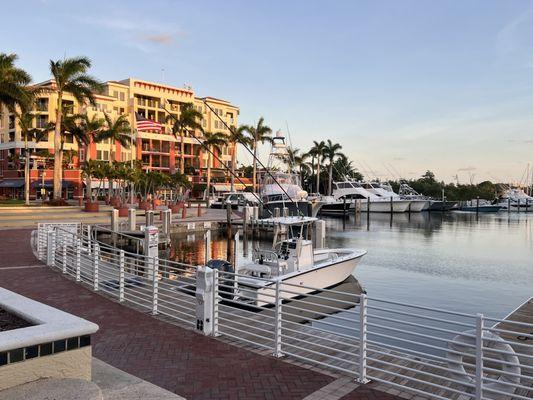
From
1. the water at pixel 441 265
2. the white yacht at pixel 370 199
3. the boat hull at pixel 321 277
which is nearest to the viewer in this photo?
the boat hull at pixel 321 277

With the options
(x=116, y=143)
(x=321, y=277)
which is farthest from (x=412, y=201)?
(x=321, y=277)

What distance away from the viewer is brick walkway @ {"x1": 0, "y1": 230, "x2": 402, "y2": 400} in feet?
22.4

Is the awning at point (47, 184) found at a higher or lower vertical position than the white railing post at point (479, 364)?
higher

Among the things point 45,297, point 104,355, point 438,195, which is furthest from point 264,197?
point 438,195

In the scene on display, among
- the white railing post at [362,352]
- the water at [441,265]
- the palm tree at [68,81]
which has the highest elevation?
the palm tree at [68,81]

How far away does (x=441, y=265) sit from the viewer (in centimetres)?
3077

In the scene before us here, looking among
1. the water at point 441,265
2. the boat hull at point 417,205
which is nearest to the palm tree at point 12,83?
the water at point 441,265

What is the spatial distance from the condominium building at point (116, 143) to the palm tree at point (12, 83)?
84.6ft

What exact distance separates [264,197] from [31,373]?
174ft

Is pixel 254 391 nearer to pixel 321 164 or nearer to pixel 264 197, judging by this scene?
pixel 264 197

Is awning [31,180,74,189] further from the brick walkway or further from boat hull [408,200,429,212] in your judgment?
the brick walkway

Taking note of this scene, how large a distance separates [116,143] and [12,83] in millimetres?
47536

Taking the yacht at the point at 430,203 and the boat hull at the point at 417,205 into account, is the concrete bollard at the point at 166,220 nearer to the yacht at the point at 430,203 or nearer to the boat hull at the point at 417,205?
the boat hull at the point at 417,205

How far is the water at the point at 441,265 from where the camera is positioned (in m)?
21.6
